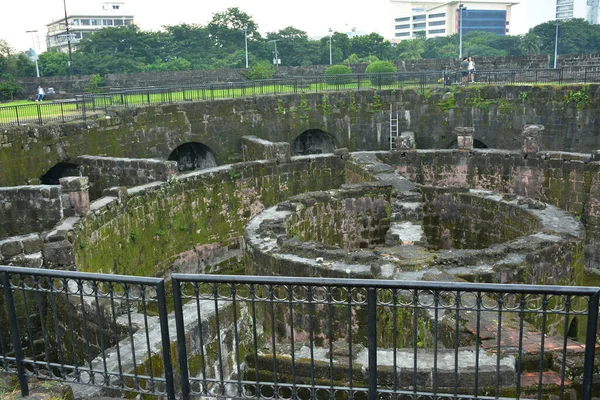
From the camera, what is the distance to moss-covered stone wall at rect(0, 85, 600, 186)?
19.1 m

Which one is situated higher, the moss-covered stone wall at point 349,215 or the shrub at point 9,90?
the shrub at point 9,90

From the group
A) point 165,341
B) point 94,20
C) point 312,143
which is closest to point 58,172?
point 312,143

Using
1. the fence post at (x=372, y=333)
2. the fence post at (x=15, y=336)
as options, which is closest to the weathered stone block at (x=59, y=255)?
the fence post at (x=15, y=336)

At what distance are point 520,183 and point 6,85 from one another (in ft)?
81.1

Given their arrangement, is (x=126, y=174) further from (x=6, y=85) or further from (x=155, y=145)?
(x=6, y=85)

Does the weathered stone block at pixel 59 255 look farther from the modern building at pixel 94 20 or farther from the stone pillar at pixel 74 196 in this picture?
the modern building at pixel 94 20

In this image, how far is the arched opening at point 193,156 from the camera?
22562 mm

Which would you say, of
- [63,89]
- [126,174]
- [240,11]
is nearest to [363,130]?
[126,174]

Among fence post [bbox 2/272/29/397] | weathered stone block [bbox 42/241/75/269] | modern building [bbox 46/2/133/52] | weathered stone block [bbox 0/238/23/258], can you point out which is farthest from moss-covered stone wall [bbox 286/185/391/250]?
modern building [bbox 46/2/133/52]

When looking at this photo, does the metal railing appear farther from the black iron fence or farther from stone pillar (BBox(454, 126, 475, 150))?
the black iron fence

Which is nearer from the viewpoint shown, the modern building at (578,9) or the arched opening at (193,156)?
the arched opening at (193,156)

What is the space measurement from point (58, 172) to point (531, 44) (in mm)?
53089

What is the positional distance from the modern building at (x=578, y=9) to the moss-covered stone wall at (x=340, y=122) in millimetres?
97918

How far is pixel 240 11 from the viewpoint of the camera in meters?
52.9
